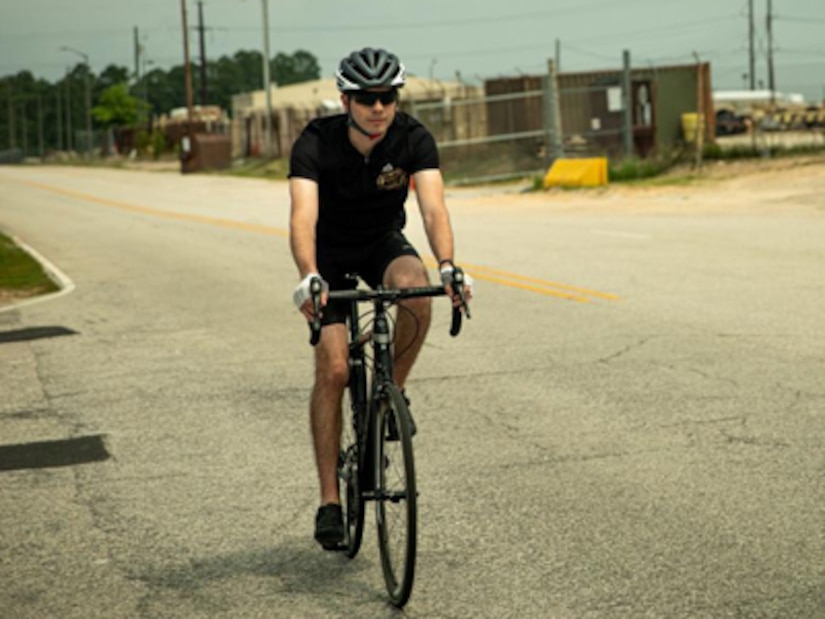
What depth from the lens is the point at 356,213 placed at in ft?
20.4

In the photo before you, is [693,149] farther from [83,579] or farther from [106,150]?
[106,150]

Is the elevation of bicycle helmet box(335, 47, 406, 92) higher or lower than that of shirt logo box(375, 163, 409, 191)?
higher

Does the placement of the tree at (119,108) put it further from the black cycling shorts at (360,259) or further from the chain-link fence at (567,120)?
the black cycling shorts at (360,259)

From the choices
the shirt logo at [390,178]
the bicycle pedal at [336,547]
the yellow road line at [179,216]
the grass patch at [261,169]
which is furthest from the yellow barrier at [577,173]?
the bicycle pedal at [336,547]

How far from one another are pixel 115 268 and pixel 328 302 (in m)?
15.7

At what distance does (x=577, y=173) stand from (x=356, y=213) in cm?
2909

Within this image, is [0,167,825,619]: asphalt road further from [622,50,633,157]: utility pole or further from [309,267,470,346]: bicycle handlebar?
[622,50,633,157]: utility pole

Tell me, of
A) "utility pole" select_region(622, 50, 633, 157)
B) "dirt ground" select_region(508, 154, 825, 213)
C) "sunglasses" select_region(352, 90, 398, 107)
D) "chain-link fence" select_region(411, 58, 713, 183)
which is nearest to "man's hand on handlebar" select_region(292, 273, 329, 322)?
"sunglasses" select_region(352, 90, 398, 107)

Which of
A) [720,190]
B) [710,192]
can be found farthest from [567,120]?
[710,192]

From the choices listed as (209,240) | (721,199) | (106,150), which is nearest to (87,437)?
(209,240)

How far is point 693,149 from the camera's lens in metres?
36.4

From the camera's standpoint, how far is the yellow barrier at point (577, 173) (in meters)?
34.5

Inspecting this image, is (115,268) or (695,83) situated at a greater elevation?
(695,83)

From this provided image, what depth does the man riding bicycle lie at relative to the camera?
5.92 meters
